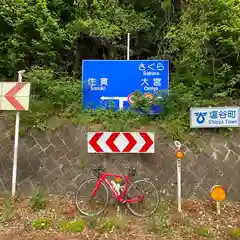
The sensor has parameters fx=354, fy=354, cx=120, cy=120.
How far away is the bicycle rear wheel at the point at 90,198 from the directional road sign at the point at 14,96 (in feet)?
6.67

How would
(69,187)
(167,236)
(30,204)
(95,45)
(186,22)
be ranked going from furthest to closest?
(95,45) < (186,22) < (69,187) < (30,204) < (167,236)

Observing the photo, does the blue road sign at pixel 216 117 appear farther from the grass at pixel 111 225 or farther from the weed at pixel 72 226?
the weed at pixel 72 226

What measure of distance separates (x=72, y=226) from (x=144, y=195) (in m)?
1.53

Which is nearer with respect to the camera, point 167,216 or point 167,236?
point 167,236

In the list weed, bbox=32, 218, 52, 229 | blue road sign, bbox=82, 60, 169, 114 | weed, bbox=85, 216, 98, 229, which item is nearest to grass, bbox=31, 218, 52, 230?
weed, bbox=32, 218, 52, 229

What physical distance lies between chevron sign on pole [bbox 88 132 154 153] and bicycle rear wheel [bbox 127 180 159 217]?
677 mm

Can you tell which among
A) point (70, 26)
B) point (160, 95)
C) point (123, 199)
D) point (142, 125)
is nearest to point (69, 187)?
point (123, 199)

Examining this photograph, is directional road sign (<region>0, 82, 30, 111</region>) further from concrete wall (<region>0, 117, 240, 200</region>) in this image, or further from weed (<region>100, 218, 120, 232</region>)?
weed (<region>100, 218, 120, 232</region>)

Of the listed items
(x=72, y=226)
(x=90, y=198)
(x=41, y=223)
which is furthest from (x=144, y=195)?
(x=41, y=223)

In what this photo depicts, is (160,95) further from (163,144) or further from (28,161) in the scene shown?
(28,161)

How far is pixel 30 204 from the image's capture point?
718 centimetres

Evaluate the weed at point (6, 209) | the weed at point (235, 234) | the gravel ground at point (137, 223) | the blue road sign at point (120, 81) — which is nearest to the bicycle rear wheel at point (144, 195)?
the gravel ground at point (137, 223)

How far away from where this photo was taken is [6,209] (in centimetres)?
695

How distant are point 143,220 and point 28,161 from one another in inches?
116
